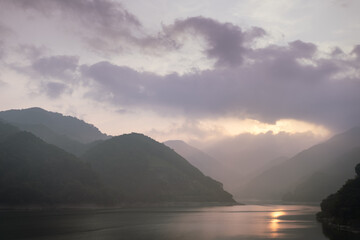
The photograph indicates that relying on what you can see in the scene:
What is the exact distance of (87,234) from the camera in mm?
82438

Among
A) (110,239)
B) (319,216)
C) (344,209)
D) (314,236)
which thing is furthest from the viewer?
(319,216)

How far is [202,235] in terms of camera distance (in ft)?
273

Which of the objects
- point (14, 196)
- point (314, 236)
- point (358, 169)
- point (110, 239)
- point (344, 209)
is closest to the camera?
point (110, 239)

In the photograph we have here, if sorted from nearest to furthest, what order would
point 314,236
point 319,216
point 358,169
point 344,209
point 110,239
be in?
point 110,239 → point 314,236 → point 344,209 → point 358,169 → point 319,216

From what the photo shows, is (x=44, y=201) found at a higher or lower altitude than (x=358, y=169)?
lower

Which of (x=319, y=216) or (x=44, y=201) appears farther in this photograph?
(x=44, y=201)

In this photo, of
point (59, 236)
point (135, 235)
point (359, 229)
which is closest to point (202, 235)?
point (135, 235)

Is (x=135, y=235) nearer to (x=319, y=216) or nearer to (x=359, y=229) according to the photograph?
(x=359, y=229)

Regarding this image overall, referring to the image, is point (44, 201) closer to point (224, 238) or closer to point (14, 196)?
point (14, 196)

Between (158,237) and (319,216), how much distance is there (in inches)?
3107

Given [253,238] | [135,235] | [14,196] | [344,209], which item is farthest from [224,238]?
[14,196]

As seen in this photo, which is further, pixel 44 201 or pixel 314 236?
pixel 44 201

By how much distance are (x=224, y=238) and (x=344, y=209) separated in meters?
37.4

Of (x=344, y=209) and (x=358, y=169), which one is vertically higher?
(x=358, y=169)
